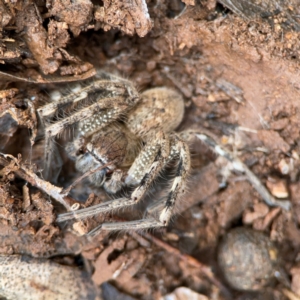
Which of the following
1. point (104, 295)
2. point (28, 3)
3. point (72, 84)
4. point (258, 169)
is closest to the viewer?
point (28, 3)

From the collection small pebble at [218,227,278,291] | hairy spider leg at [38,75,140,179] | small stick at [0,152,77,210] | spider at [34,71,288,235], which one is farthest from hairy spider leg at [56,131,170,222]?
small pebble at [218,227,278,291]

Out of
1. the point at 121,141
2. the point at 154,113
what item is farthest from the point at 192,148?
the point at 121,141

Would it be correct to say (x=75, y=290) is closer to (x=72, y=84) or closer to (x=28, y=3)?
(x=72, y=84)

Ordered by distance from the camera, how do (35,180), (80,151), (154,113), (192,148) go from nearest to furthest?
1. (35,180)
2. (80,151)
3. (154,113)
4. (192,148)

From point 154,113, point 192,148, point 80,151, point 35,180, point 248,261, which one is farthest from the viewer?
point 192,148

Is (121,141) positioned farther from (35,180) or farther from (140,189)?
(35,180)

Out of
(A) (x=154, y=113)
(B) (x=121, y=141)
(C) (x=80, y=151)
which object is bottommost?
(C) (x=80, y=151)

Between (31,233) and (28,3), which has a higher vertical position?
(28,3)

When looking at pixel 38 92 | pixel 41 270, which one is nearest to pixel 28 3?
pixel 38 92
